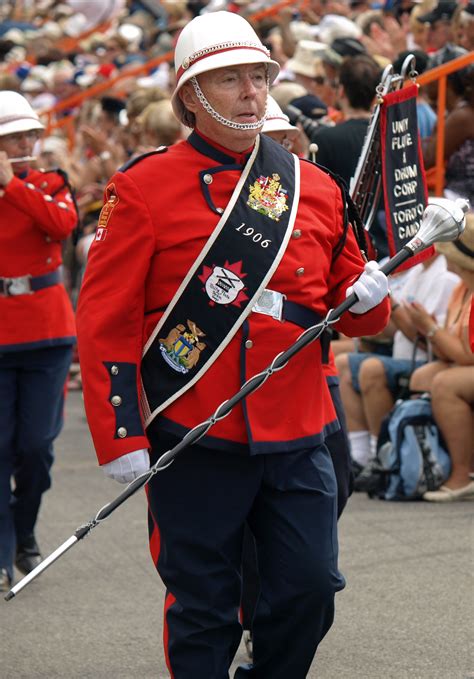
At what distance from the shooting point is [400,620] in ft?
18.8

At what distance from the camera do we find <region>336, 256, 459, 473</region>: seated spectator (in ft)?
27.6

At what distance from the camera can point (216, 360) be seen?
4027mm

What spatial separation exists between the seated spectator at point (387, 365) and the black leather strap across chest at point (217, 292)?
435cm

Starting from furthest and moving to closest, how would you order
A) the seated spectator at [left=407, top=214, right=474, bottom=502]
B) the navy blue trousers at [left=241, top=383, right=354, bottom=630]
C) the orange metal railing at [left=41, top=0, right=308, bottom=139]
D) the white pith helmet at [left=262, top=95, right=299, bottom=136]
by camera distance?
the orange metal railing at [left=41, top=0, right=308, bottom=139]
the seated spectator at [left=407, top=214, right=474, bottom=502]
the white pith helmet at [left=262, top=95, right=299, bottom=136]
the navy blue trousers at [left=241, top=383, right=354, bottom=630]

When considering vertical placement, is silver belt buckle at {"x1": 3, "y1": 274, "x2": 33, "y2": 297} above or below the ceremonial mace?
below

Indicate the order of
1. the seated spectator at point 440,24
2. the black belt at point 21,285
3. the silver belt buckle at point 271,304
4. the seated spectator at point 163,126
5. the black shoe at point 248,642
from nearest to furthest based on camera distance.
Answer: the silver belt buckle at point 271,304 → the black shoe at point 248,642 → the black belt at point 21,285 → the seated spectator at point 163,126 → the seated spectator at point 440,24

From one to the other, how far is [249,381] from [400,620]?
2.11 meters

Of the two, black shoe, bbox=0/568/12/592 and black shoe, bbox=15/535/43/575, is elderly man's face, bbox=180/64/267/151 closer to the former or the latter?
black shoe, bbox=0/568/12/592

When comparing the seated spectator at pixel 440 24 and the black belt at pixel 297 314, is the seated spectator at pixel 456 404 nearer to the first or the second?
the black belt at pixel 297 314

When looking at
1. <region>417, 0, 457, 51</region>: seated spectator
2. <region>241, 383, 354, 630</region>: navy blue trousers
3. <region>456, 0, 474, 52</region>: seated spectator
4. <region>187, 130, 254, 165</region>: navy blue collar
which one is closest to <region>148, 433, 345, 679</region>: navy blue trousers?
<region>241, 383, 354, 630</region>: navy blue trousers

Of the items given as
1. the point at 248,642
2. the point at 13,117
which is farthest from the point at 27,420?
the point at 248,642

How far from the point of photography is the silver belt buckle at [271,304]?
13.2 feet

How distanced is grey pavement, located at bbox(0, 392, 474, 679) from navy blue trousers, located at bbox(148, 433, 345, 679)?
1132 millimetres

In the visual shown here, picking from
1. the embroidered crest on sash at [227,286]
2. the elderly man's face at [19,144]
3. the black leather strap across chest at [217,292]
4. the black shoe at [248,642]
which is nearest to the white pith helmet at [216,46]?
the black leather strap across chest at [217,292]
